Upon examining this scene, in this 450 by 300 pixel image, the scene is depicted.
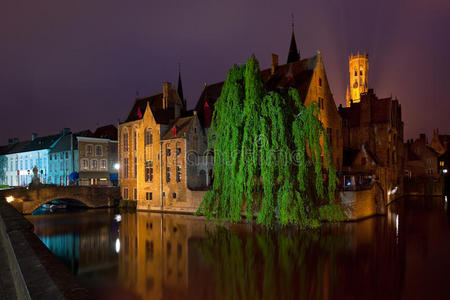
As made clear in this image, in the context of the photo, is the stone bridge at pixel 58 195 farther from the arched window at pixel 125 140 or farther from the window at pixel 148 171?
the window at pixel 148 171

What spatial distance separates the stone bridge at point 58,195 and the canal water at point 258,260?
9644 mm

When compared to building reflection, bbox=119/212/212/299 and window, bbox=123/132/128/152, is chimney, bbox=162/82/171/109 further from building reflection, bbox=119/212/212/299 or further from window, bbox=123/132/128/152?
building reflection, bbox=119/212/212/299

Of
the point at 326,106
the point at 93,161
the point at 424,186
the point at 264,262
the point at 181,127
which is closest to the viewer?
the point at 264,262

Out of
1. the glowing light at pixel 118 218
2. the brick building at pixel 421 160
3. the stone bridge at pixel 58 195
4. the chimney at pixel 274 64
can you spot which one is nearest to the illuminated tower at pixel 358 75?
the brick building at pixel 421 160

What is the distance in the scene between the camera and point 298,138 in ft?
70.6

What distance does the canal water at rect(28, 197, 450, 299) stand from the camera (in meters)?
12.9

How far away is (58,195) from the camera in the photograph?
3875 centimetres

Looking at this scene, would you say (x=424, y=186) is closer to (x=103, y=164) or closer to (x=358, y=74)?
(x=103, y=164)

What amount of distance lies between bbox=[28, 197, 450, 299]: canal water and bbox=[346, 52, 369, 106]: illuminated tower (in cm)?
7459

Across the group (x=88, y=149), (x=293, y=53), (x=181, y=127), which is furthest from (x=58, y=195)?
(x=293, y=53)

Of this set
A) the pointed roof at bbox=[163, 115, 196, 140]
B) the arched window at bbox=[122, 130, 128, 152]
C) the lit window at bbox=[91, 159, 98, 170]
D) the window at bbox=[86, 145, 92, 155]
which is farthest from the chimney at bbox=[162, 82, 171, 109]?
the lit window at bbox=[91, 159, 98, 170]

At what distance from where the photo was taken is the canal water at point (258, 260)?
12.9 m

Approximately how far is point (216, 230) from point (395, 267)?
12253 millimetres

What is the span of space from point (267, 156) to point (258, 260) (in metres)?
6.88
